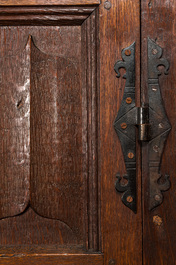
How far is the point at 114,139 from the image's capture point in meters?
0.57

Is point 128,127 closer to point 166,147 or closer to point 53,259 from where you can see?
point 166,147

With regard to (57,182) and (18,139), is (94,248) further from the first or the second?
(18,139)

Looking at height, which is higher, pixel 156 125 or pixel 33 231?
pixel 156 125

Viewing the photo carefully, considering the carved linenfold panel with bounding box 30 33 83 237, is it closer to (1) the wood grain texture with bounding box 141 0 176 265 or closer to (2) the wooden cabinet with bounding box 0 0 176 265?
(2) the wooden cabinet with bounding box 0 0 176 265

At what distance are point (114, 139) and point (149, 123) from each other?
0.09m

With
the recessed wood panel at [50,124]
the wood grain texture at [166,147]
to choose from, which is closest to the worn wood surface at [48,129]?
the recessed wood panel at [50,124]

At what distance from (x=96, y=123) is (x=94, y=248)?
0.29 meters

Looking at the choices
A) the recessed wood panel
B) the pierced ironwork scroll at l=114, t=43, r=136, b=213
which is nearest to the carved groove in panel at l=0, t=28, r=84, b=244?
the recessed wood panel

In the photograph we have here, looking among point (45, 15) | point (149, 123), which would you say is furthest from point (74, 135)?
point (45, 15)

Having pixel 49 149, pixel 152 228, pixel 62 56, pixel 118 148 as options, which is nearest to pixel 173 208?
pixel 152 228

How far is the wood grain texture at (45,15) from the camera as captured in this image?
22.3 inches

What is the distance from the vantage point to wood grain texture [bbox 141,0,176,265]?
565 millimetres

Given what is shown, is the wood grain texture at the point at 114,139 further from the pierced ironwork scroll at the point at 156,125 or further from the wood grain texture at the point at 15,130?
the wood grain texture at the point at 15,130

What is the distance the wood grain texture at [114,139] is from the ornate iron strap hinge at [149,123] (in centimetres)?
1
